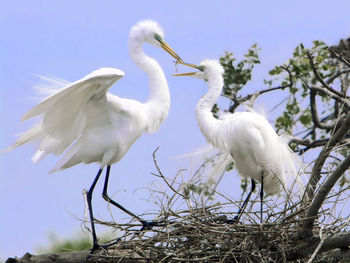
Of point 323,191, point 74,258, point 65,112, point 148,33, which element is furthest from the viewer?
point 148,33

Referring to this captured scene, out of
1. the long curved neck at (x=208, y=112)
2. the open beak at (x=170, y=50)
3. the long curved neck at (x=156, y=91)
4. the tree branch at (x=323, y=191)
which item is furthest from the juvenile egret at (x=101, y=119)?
the tree branch at (x=323, y=191)

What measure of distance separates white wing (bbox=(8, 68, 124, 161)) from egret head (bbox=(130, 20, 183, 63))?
2.84ft

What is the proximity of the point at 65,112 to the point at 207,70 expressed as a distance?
1.67 meters

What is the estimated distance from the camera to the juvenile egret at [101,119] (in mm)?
4332

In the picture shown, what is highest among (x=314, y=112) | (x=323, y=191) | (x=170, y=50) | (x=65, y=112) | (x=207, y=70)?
(x=170, y=50)

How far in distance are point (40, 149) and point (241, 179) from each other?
2.44m

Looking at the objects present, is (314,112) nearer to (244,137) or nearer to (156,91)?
(244,137)

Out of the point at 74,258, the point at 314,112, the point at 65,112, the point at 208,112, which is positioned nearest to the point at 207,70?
the point at 208,112

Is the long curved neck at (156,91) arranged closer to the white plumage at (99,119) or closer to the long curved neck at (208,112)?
the white plumage at (99,119)

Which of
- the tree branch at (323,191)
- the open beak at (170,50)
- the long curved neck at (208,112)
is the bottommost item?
the tree branch at (323,191)

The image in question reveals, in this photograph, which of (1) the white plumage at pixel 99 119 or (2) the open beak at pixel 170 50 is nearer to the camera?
(1) the white plumage at pixel 99 119

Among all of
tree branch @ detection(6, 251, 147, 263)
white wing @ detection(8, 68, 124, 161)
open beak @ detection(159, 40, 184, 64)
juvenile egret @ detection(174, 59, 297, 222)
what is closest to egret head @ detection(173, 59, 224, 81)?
juvenile egret @ detection(174, 59, 297, 222)

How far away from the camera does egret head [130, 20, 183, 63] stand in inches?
204

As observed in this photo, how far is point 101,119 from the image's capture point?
4.74m
